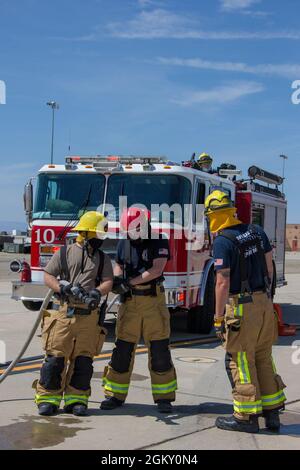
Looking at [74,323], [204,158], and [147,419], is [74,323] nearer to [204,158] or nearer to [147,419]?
[147,419]

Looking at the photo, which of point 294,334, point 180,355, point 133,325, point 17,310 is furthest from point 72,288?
point 17,310

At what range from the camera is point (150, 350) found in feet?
18.7

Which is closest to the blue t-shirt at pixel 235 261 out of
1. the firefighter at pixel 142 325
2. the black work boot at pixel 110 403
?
the firefighter at pixel 142 325

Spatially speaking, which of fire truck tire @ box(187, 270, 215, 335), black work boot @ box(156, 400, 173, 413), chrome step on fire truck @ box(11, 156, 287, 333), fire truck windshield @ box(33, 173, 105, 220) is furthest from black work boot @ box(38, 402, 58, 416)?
fire truck tire @ box(187, 270, 215, 335)

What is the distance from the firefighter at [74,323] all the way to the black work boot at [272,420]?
149 cm

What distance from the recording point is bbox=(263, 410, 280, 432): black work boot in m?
5.10

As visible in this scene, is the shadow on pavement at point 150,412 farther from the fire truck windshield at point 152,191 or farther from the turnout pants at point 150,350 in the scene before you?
the fire truck windshield at point 152,191

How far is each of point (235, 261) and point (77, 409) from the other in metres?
1.78

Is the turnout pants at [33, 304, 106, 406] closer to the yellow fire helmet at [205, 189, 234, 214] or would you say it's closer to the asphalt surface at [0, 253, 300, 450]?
the asphalt surface at [0, 253, 300, 450]

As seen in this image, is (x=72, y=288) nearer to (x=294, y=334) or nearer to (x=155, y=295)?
(x=155, y=295)

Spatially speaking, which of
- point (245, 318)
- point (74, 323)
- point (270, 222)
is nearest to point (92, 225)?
point (74, 323)

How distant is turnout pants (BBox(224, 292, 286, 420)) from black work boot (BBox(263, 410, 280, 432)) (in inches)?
1.5

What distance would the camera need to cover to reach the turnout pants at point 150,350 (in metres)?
5.61
